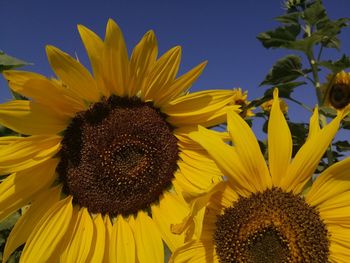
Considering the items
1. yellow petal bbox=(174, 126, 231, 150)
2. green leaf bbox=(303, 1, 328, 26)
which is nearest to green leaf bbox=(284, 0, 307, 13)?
green leaf bbox=(303, 1, 328, 26)

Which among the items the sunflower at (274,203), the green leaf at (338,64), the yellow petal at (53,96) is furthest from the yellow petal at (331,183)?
the green leaf at (338,64)

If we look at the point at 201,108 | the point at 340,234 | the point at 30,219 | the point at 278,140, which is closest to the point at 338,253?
the point at 340,234

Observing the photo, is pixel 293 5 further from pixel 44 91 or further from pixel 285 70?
pixel 44 91

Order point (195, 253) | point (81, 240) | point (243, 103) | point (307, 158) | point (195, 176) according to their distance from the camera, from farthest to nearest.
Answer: point (243, 103)
point (195, 176)
point (81, 240)
point (195, 253)
point (307, 158)

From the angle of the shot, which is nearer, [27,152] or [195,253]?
[27,152]

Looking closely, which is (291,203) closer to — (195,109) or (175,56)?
(195,109)

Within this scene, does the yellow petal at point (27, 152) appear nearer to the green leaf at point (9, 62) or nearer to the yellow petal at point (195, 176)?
the green leaf at point (9, 62)

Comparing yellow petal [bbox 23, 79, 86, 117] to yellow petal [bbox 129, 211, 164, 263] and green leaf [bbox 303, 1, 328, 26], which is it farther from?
green leaf [bbox 303, 1, 328, 26]
